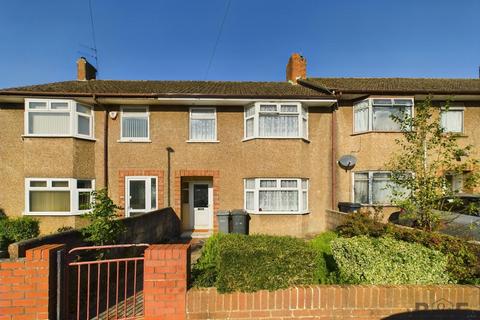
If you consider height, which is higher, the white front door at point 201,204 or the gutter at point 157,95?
the gutter at point 157,95

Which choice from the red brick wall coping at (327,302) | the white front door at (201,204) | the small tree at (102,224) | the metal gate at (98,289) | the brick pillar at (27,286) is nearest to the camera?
the brick pillar at (27,286)

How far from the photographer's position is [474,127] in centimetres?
1041

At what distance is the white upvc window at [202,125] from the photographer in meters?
10.1

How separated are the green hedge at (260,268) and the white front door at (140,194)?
275 inches

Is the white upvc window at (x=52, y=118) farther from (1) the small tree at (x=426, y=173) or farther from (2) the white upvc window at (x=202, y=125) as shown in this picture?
(1) the small tree at (x=426, y=173)

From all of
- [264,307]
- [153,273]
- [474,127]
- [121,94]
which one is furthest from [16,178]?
[474,127]

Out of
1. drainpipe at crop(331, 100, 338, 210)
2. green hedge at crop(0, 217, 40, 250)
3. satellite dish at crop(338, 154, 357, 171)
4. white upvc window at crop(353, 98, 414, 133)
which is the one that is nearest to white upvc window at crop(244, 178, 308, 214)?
drainpipe at crop(331, 100, 338, 210)

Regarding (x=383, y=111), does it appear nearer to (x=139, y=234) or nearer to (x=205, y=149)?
(x=205, y=149)

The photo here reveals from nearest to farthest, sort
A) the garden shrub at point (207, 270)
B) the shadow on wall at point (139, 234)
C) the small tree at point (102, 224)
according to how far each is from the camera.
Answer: the garden shrub at point (207, 270)
the shadow on wall at point (139, 234)
the small tree at point (102, 224)

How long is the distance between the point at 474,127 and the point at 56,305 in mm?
14604

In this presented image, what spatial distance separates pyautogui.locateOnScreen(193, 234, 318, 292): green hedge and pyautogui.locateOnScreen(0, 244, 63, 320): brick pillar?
1799 millimetres

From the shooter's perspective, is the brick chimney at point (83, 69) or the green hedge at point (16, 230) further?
the brick chimney at point (83, 69)

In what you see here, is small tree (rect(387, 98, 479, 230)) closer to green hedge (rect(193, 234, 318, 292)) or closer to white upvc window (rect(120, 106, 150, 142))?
green hedge (rect(193, 234, 318, 292))

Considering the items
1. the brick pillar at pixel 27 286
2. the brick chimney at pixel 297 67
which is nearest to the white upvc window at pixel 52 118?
the brick pillar at pixel 27 286
